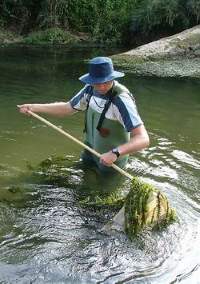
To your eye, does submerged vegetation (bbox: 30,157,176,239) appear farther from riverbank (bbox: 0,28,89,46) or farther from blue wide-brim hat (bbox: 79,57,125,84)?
riverbank (bbox: 0,28,89,46)

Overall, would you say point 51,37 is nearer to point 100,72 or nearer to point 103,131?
point 103,131

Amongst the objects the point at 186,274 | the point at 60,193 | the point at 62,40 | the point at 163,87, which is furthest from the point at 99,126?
the point at 62,40

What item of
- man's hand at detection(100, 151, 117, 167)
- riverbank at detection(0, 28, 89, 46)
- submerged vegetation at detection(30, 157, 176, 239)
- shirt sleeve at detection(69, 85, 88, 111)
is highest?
shirt sleeve at detection(69, 85, 88, 111)

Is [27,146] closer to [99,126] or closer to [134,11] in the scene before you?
[99,126]

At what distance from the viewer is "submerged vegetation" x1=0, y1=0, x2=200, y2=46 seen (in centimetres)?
2262

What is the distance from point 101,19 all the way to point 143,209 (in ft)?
67.5

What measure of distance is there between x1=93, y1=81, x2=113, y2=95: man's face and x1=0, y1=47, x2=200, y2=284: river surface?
1.45 metres

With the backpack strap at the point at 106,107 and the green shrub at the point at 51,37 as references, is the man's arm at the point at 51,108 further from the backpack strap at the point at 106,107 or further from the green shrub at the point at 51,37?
the green shrub at the point at 51,37

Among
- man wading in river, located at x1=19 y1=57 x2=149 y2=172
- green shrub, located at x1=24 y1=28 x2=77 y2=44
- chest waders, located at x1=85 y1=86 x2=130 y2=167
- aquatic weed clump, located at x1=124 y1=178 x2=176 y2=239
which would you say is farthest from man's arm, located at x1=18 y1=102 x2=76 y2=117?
green shrub, located at x1=24 y1=28 x2=77 y2=44

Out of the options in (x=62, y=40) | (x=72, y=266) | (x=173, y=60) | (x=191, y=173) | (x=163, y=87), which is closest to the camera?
(x=72, y=266)

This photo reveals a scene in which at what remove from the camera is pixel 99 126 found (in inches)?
282

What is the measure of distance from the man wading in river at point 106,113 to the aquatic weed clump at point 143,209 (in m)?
0.48

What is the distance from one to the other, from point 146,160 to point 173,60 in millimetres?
10253

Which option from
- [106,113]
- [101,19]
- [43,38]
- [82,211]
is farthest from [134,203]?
[101,19]
